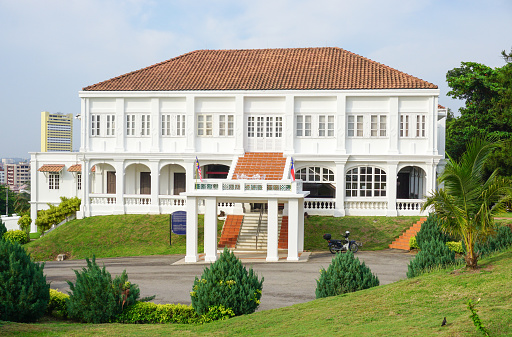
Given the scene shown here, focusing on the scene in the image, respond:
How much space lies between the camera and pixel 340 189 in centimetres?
3238

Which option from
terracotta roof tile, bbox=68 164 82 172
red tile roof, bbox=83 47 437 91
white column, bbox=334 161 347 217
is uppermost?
red tile roof, bbox=83 47 437 91

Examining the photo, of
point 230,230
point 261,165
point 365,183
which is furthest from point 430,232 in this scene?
point 230,230

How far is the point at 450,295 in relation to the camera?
37.6 feet

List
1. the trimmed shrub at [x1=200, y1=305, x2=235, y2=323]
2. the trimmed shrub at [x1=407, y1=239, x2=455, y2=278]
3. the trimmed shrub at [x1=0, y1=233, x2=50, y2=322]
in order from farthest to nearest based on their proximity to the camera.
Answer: the trimmed shrub at [x1=407, y1=239, x2=455, y2=278]
the trimmed shrub at [x1=0, y1=233, x2=50, y2=322]
the trimmed shrub at [x1=200, y1=305, x2=235, y2=323]

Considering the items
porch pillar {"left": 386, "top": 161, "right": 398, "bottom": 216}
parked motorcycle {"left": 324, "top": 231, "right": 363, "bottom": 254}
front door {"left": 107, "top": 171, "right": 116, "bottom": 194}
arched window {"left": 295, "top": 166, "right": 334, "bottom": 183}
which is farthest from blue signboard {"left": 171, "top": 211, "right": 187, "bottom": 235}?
porch pillar {"left": 386, "top": 161, "right": 398, "bottom": 216}

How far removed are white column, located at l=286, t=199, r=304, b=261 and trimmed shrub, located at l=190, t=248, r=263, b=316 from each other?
12.0 metres

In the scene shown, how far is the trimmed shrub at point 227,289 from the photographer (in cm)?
1308

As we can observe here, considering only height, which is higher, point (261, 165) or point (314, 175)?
point (261, 165)

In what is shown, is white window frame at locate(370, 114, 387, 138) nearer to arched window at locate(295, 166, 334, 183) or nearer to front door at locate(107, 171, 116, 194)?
arched window at locate(295, 166, 334, 183)

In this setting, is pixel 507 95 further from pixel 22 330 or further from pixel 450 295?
pixel 22 330

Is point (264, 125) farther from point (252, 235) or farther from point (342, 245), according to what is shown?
point (342, 245)

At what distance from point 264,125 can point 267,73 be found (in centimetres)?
360

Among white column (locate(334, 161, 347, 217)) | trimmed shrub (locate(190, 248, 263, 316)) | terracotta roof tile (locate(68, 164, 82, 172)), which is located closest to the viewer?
trimmed shrub (locate(190, 248, 263, 316))

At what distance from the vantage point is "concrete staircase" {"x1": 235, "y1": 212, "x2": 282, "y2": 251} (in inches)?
1149
